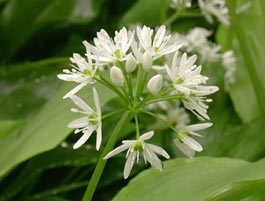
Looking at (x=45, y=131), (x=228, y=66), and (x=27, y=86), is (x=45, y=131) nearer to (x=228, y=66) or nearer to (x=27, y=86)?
(x=27, y=86)

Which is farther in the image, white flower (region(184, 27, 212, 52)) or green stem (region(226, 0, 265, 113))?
white flower (region(184, 27, 212, 52))

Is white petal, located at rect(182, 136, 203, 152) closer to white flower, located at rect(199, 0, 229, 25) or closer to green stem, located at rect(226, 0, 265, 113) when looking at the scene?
green stem, located at rect(226, 0, 265, 113)

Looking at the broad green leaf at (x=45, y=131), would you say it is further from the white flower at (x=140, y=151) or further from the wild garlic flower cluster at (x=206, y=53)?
the wild garlic flower cluster at (x=206, y=53)

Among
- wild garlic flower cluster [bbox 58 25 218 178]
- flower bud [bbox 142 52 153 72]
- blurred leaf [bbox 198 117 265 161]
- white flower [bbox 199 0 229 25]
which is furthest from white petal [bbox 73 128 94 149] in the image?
white flower [bbox 199 0 229 25]

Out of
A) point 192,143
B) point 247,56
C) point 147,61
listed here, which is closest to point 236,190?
point 192,143

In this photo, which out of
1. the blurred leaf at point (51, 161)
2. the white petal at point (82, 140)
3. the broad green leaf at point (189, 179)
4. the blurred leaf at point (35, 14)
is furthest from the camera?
the blurred leaf at point (35, 14)

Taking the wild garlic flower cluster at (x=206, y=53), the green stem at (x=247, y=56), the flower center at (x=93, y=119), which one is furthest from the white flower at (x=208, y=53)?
the flower center at (x=93, y=119)

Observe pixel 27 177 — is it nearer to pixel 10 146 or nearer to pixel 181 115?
pixel 10 146

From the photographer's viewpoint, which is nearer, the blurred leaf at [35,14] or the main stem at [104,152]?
the main stem at [104,152]

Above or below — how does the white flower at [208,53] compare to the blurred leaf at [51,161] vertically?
above
